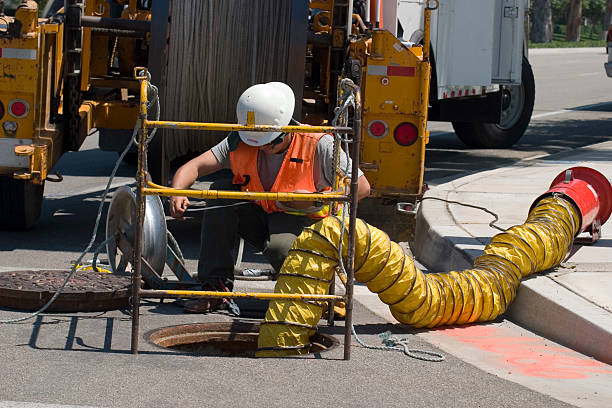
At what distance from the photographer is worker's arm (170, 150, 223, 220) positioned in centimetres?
675

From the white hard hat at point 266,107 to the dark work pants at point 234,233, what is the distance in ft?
1.98

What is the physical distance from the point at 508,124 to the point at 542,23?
40816 millimetres

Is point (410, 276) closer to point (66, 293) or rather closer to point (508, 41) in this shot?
point (66, 293)

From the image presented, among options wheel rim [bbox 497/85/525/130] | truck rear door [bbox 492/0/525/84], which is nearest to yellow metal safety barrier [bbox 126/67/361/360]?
truck rear door [bbox 492/0/525/84]

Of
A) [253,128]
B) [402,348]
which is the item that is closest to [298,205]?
[253,128]

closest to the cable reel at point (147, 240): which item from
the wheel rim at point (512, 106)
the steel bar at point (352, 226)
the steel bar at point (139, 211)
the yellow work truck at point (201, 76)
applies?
the steel bar at point (139, 211)

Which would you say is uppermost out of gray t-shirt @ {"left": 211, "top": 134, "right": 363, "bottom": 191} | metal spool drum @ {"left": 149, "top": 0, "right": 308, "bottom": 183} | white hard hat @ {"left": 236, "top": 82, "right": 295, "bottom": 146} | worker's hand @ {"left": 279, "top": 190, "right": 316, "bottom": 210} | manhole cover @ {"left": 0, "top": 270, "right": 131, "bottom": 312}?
metal spool drum @ {"left": 149, "top": 0, "right": 308, "bottom": 183}

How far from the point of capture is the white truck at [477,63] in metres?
13.3

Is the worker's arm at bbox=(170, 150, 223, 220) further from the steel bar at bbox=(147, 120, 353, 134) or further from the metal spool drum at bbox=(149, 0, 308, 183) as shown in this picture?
the metal spool drum at bbox=(149, 0, 308, 183)

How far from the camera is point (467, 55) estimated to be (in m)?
13.7

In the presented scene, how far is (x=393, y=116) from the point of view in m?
9.40

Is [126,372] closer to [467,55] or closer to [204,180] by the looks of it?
[204,180]

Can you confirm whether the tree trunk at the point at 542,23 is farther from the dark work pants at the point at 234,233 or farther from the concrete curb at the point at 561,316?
the dark work pants at the point at 234,233

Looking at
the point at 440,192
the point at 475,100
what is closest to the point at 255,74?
the point at 440,192
